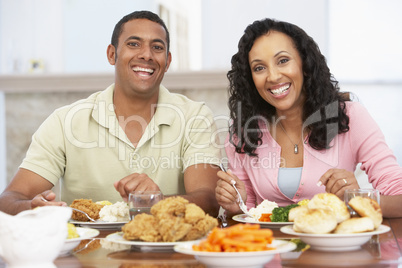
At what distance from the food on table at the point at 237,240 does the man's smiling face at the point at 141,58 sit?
145 centimetres

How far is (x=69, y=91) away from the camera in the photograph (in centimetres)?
460

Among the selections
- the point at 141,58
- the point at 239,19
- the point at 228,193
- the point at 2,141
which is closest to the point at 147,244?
the point at 228,193

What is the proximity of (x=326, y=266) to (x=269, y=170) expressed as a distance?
1151mm

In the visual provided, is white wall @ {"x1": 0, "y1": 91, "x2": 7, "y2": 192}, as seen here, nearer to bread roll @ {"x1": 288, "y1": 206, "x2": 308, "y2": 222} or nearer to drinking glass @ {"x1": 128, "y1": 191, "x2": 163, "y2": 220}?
drinking glass @ {"x1": 128, "y1": 191, "x2": 163, "y2": 220}

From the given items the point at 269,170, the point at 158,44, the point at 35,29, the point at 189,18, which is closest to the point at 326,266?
the point at 269,170

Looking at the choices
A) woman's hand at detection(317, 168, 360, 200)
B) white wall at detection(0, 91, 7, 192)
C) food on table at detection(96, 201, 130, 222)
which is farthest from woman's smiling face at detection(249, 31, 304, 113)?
white wall at detection(0, 91, 7, 192)

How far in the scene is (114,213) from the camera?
5.51ft

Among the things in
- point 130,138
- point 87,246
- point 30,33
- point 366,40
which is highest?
point 30,33

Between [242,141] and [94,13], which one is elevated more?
[94,13]

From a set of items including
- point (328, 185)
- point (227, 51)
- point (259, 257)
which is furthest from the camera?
point (227, 51)

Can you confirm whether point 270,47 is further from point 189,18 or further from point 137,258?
point 189,18

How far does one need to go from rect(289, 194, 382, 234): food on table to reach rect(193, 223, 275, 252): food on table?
6.8 inches

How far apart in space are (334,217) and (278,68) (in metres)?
1.10

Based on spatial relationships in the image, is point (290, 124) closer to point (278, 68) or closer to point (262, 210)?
point (278, 68)
